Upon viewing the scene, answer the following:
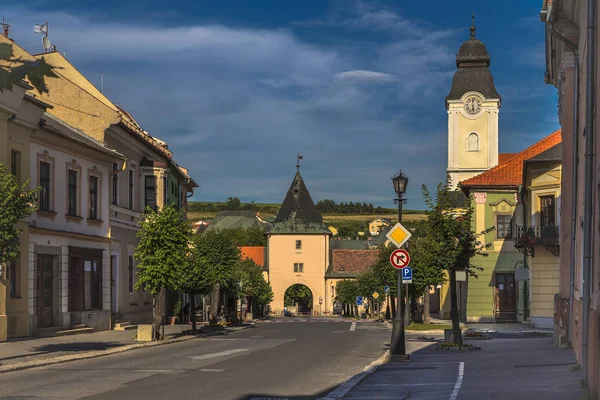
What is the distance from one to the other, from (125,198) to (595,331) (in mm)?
34071

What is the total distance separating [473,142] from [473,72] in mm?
6884

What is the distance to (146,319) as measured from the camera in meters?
46.2

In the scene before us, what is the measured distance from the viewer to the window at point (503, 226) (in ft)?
180

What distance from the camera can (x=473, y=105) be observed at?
88062 millimetres

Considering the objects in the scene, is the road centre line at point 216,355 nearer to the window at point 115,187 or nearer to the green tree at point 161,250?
the green tree at point 161,250

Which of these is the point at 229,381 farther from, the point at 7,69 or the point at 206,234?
the point at 206,234

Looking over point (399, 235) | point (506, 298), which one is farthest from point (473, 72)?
point (399, 235)

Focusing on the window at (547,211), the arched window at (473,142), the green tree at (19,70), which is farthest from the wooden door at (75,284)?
the arched window at (473,142)

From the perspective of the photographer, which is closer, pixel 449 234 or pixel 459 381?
pixel 459 381

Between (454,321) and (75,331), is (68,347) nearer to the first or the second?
(75,331)

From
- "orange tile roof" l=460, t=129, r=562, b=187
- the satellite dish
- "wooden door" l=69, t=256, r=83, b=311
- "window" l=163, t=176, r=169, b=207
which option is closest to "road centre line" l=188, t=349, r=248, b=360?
"wooden door" l=69, t=256, r=83, b=311

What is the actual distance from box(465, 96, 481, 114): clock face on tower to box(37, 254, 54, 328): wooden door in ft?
202

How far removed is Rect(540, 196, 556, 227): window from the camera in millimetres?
44625

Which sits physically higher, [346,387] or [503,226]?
[503,226]
